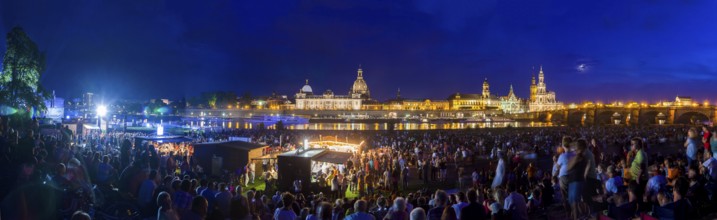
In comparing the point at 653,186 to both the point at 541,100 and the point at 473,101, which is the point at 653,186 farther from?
the point at 473,101

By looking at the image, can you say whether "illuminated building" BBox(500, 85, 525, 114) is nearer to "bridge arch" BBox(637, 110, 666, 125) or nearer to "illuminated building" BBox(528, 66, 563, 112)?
"illuminated building" BBox(528, 66, 563, 112)

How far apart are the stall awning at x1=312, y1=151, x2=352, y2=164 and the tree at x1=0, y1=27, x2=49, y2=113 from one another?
80.7ft

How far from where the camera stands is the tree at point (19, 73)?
87.9 ft

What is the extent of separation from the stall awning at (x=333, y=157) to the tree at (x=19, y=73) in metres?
24.6

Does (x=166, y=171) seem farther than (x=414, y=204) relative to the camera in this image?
Yes

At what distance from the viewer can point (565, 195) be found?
19.4 feet

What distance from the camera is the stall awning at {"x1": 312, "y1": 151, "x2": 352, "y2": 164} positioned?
41.6ft

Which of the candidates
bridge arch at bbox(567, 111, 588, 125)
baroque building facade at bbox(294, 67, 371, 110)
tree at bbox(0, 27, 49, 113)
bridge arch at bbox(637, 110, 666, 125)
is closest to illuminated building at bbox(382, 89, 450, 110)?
baroque building facade at bbox(294, 67, 371, 110)

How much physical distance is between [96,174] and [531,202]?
26.8 ft

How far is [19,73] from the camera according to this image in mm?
27453

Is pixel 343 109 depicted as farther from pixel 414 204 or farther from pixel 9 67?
pixel 414 204

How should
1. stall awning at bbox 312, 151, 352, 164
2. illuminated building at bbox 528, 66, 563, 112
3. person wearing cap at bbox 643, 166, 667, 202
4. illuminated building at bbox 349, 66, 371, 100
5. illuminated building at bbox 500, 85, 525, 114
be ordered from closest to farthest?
person wearing cap at bbox 643, 166, 667, 202
stall awning at bbox 312, 151, 352, 164
illuminated building at bbox 528, 66, 563, 112
illuminated building at bbox 500, 85, 525, 114
illuminated building at bbox 349, 66, 371, 100

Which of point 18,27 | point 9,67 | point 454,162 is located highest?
point 18,27

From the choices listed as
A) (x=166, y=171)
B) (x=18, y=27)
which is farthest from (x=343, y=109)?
(x=166, y=171)
